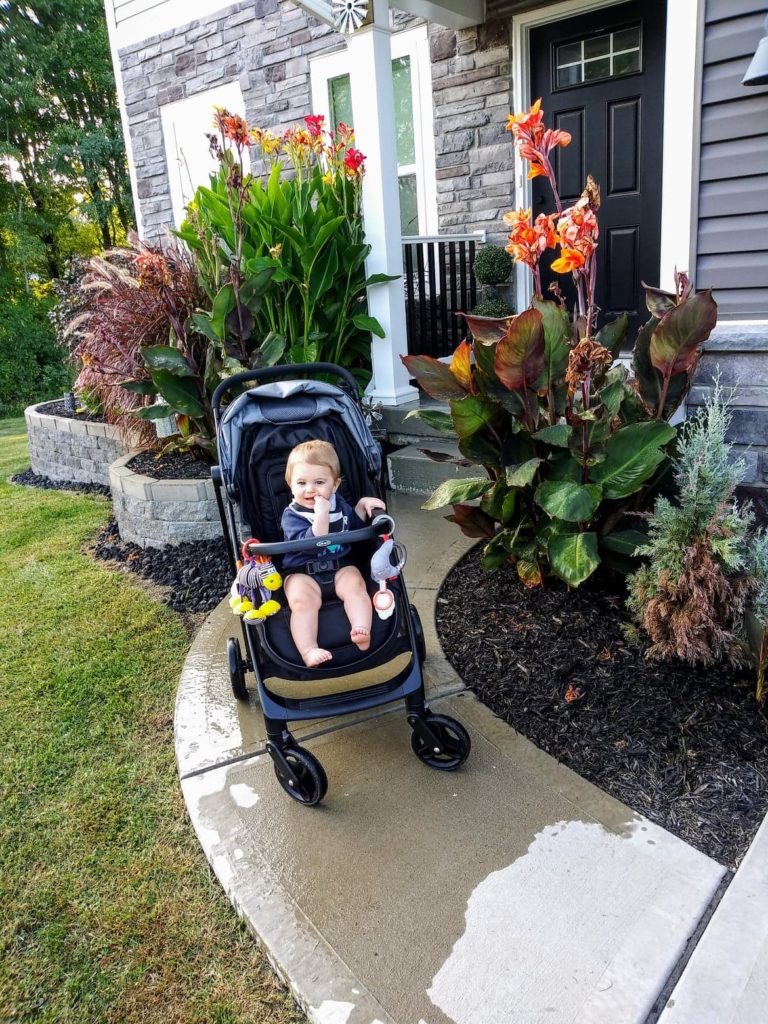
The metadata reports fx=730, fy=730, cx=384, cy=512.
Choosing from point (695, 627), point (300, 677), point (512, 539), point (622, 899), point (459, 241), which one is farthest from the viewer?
point (459, 241)

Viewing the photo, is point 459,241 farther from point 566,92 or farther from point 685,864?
point 685,864

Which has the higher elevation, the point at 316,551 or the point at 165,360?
the point at 165,360

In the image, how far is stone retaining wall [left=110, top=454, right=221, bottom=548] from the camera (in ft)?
14.2

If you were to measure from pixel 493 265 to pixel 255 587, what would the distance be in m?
4.34

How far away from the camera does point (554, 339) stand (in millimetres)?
2701

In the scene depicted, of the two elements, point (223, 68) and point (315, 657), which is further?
point (223, 68)

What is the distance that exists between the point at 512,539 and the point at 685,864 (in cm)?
143

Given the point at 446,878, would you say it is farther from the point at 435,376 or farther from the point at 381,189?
the point at 381,189

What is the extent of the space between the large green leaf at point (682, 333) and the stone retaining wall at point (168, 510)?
256cm

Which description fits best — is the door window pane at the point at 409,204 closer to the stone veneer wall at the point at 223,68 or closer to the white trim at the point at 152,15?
the stone veneer wall at the point at 223,68

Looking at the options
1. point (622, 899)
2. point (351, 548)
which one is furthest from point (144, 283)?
point (622, 899)

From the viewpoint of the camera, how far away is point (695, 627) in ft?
7.83

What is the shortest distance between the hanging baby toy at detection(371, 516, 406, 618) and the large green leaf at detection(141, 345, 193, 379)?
2.58 meters

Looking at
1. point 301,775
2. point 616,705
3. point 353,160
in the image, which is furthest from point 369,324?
point 301,775
